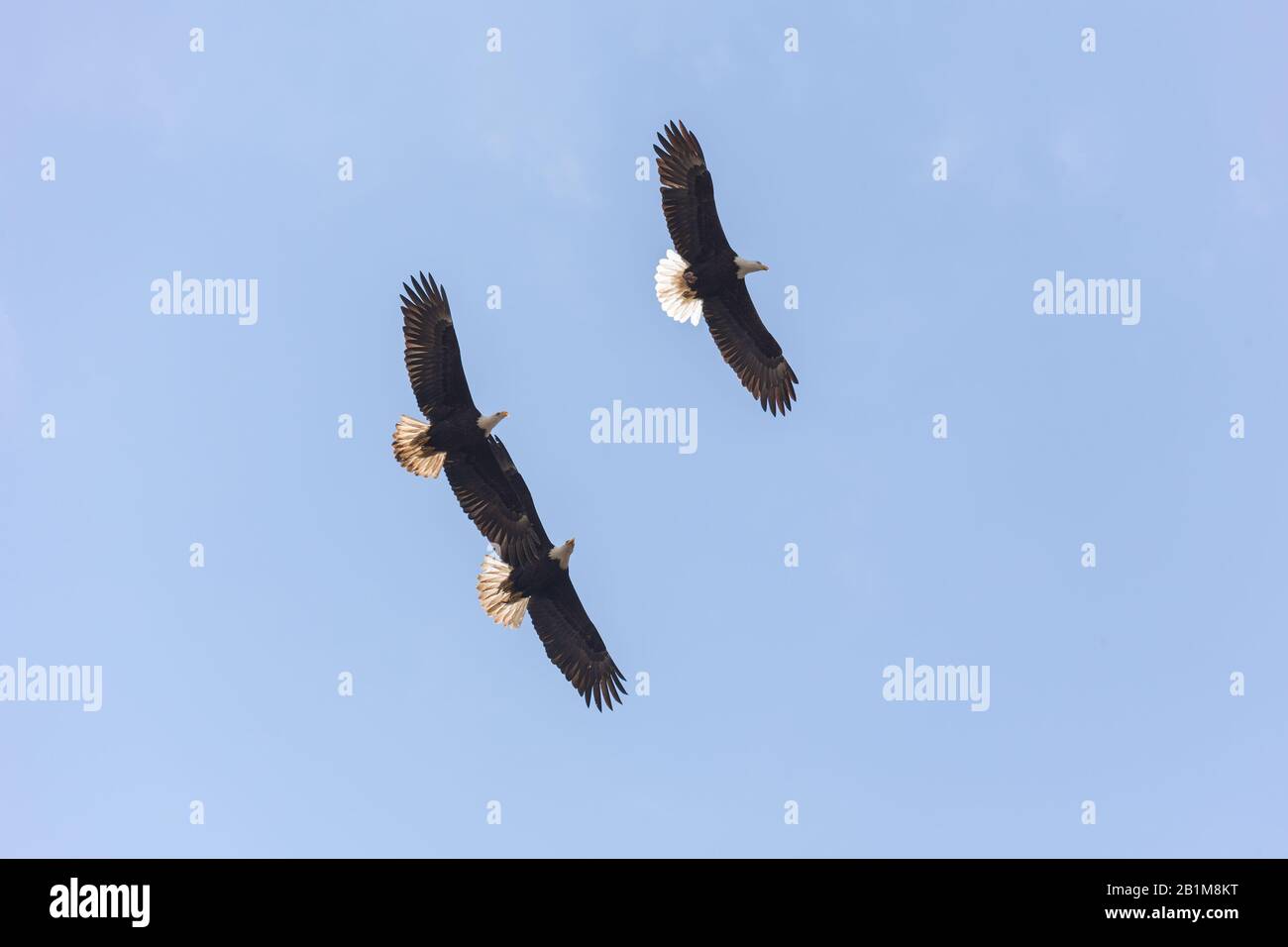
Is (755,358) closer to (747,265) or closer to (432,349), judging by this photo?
(747,265)

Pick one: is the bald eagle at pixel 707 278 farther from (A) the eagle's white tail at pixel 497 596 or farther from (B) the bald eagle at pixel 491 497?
(A) the eagle's white tail at pixel 497 596

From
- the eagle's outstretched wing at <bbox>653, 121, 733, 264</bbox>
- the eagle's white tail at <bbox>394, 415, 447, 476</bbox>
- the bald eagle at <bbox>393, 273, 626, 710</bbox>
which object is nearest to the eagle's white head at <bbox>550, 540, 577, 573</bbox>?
the bald eagle at <bbox>393, 273, 626, 710</bbox>

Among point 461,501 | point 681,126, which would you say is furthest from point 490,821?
point 681,126

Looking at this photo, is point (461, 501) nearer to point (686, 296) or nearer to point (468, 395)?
point (468, 395)

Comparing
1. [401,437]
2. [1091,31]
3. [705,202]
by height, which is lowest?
[401,437]
